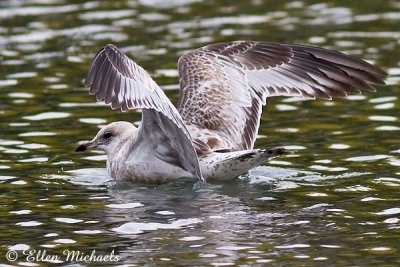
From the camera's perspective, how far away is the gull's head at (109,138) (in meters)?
12.6

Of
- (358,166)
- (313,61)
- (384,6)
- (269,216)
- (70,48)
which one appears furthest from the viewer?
(384,6)

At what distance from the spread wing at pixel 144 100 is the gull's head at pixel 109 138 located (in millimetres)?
862

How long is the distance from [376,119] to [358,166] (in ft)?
6.39

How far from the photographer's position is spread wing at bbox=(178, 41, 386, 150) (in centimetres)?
1247

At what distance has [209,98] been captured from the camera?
41.5 ft

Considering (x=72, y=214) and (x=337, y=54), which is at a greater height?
(x=337, y=54)

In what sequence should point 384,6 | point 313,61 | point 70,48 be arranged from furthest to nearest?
point 384,6 < point 70,48 < point 313,61

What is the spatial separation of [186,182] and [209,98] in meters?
1.26

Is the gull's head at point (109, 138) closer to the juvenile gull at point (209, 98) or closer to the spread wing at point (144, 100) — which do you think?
the juvenile gull at point (209, 98)

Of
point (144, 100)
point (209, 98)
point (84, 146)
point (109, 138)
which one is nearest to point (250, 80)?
point (209, 98)

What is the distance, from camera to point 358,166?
12.3 m

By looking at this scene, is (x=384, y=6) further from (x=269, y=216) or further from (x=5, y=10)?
(x=269, y=216)

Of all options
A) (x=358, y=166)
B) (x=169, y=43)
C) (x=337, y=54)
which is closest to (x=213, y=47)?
(x=337, y=54)

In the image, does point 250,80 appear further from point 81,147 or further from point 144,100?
point 144,100
